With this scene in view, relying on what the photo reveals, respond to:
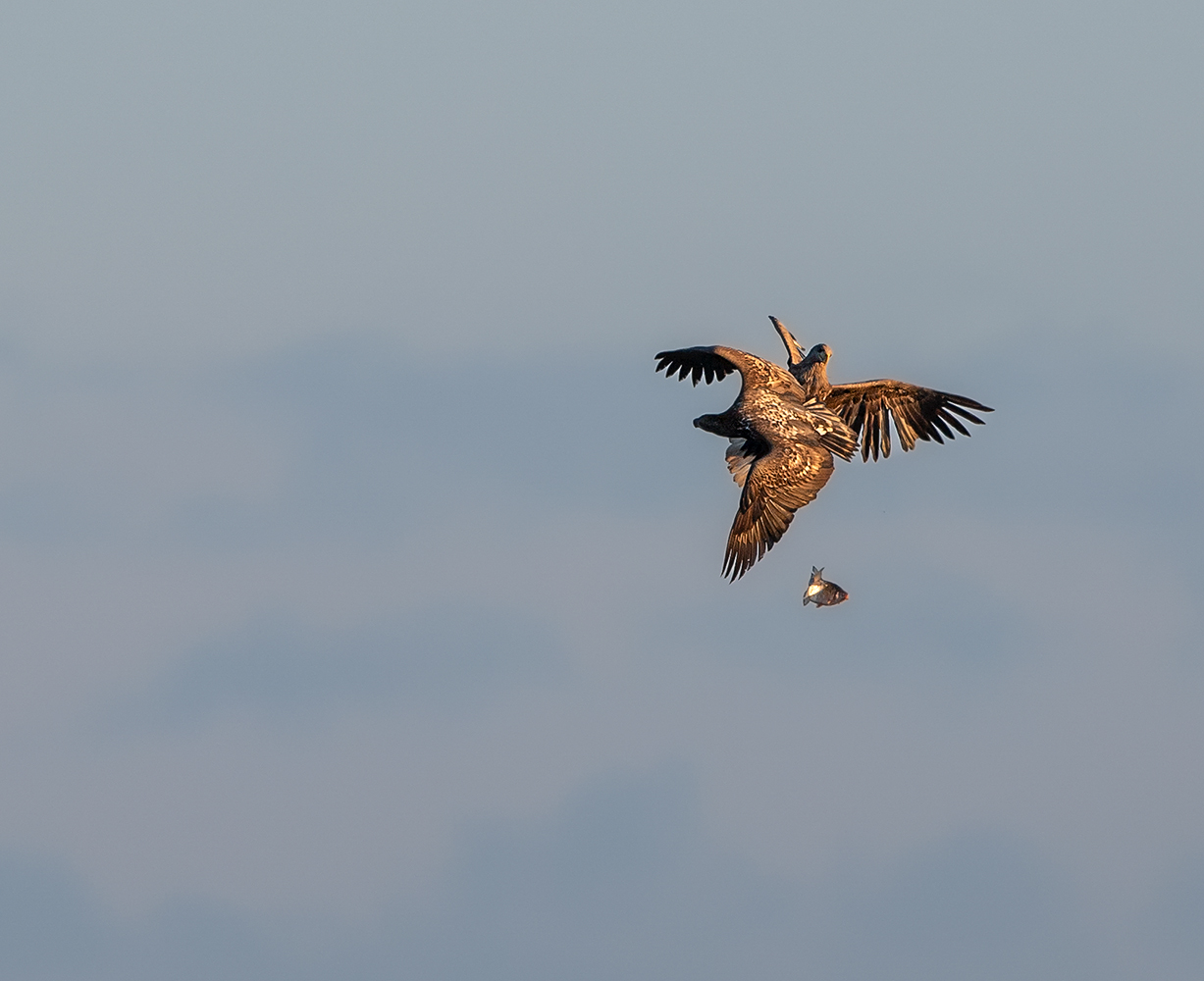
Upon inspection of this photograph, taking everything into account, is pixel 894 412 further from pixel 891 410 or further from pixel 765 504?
pixel 765 504

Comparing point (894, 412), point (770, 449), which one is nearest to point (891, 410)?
point (894, 412)

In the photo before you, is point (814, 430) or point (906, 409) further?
point (906, 409)

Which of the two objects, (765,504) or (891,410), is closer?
(765,504)

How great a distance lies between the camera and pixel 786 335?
5962cm

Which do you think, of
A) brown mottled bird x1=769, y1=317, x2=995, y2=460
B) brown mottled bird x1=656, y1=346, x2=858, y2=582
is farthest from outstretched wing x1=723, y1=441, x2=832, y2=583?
brown mottled bird x1=769, y1=317, x2=995, y2=460

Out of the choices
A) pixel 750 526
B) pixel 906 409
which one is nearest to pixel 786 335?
pixel 906 409

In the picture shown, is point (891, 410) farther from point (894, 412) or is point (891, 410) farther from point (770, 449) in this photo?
point (770, 449)

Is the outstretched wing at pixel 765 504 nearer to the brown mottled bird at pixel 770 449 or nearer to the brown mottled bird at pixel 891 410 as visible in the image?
the brown mottled bird at pixel 770 449

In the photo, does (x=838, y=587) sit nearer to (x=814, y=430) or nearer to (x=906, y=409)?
(x=814, y=430)

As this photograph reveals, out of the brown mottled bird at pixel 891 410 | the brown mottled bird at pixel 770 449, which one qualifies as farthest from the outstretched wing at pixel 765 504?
the brown mottled bird at pixel 891 410

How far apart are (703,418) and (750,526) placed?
370 centimetres

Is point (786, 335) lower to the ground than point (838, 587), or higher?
higher

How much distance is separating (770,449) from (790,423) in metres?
1.39

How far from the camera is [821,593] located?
5144 centimetres
